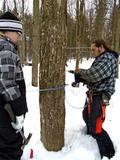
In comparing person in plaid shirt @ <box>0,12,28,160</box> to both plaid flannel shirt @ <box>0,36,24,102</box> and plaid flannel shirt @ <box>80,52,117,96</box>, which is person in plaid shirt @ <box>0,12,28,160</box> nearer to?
plaid flannel shirt @ <box>0,36,24,102</box>

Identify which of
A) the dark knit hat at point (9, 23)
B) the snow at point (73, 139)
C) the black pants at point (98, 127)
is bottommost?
the snow at point (73, 139)

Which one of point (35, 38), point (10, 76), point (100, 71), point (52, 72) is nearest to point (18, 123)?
point (10, 76)

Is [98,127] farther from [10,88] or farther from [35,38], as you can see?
[35,38]

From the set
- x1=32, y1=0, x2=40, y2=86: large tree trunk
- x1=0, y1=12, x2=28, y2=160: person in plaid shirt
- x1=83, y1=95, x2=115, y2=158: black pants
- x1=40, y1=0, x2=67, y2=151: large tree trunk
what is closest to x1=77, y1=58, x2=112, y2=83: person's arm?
x1=83, y1=95, x2=115, y2=158: black pants

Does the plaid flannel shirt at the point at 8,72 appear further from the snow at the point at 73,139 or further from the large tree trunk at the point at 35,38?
the large tree trunk at the point at 35,38

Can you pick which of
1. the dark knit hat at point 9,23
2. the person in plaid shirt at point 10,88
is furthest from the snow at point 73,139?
the dark knit hat at point 9,23

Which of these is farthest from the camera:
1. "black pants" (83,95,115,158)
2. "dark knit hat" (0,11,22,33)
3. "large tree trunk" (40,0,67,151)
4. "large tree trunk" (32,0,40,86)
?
"large tree trunk" (32,0,40,86)

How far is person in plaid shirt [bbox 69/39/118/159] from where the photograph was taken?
15.5 feet

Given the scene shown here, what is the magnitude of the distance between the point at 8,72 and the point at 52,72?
1497 mm

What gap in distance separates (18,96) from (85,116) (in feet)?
8.34

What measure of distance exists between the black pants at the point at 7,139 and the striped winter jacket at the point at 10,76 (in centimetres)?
16

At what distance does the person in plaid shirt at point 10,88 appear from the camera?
302cm

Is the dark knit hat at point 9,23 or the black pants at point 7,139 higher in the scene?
the dark knit hat at point 9,23

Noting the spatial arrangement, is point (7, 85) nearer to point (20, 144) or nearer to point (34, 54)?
point (20, 144)
